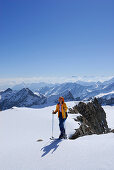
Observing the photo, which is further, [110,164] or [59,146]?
[59,146]

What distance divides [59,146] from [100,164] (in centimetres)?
337

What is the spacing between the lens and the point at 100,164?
233 inches

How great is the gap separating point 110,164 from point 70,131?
431 inches

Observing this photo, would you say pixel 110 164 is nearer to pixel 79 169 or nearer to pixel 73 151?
pixel 79 169

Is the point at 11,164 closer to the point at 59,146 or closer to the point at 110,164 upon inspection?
the point at 59,146

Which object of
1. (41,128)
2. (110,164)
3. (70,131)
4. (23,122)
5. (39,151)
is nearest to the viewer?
(110,164)

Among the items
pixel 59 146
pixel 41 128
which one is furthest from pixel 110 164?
pixel 41 128

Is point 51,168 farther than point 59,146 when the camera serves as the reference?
No

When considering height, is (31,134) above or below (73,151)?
below

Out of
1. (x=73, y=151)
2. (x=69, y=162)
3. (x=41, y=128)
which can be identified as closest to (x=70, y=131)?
(x=41, y=128)

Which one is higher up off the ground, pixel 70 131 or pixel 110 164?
pixel 110 164

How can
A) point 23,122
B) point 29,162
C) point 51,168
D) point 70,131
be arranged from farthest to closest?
point 23,122 < point 70,131 < point 29,162 < point 51,168

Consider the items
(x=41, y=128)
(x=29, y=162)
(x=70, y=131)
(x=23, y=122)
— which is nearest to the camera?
(x=29, y=162)

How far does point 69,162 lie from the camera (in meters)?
6.66
